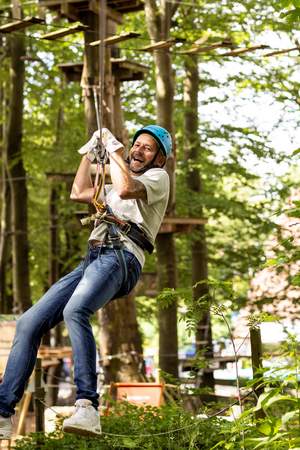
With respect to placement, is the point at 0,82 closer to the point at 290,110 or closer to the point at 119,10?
the point at 290,110

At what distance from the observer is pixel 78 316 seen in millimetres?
5266

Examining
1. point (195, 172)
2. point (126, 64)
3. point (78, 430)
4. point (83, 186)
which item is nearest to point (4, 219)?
point (195, 172)

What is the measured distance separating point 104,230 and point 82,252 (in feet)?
61.8

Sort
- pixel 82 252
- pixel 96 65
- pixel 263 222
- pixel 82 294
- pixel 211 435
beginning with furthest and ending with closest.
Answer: pixel 82 252, pixel 263 222, pixel 96 65, pixel 211 435, pixel 82 294

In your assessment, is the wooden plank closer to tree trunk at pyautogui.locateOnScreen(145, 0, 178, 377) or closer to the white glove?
tree trunk at pyautogui.locateOnScreen(145, 0, 178, 377)

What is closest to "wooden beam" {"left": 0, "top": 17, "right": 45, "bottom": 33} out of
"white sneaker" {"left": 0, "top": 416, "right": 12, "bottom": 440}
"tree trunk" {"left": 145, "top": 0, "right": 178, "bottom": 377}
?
"white sneaker" {"left": 0, "top": 416, "right": 12, "bottom": 440}

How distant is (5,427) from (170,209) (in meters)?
9.89

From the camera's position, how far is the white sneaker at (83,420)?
514cm

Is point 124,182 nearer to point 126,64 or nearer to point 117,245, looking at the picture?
point 117,245

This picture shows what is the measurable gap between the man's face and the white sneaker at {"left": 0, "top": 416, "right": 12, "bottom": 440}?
1759 millimetres

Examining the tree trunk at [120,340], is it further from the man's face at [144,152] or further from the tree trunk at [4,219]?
the man's face at [144,152]

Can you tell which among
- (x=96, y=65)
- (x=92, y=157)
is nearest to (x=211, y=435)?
(x=92, y=157)

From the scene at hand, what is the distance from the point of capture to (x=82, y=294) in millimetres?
5289

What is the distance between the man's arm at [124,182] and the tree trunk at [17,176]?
46.9 ft
